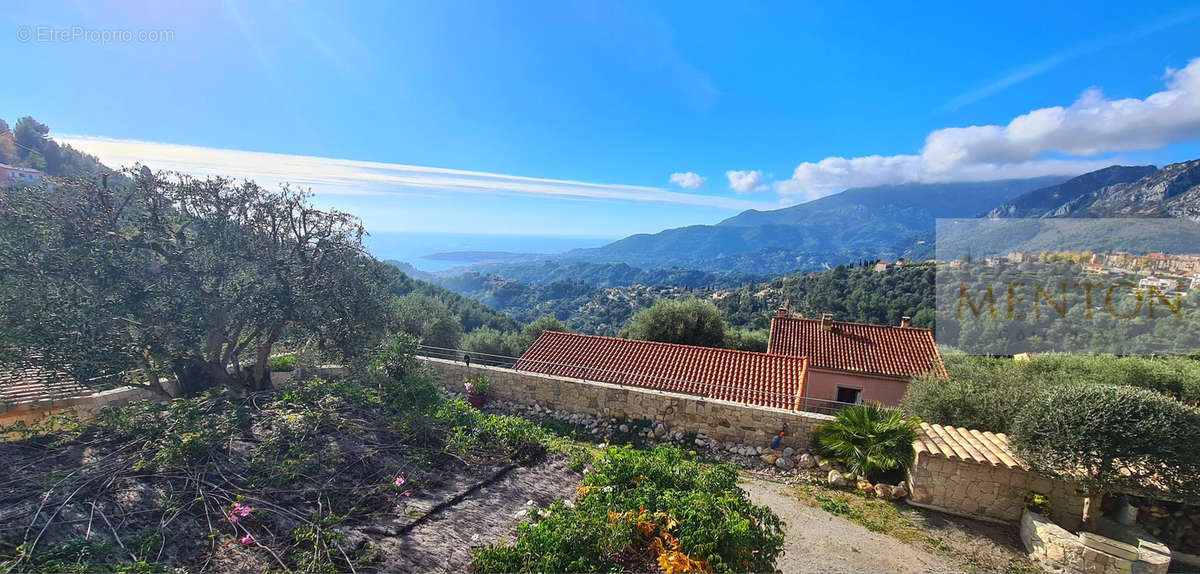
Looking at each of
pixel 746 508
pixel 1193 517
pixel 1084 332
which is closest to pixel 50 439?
pixel 746 508

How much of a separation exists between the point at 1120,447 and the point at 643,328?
64.6ft

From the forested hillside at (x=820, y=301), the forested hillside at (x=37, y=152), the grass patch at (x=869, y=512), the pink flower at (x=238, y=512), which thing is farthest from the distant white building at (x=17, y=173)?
the grass patch at (x=869, y=512)

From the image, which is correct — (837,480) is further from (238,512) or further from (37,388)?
(37,388)

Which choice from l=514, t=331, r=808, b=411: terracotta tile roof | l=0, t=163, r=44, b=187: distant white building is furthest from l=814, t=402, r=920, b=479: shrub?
l=0, t=163, r=44, b=187: distant white building

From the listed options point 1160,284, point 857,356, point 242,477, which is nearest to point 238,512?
point 242,477

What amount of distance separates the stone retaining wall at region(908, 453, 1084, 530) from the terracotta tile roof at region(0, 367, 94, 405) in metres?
12.5

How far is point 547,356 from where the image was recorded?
14.0 meters

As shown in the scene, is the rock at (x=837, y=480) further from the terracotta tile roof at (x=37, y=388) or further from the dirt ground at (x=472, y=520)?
the terracotta tile roof at (x=37, y=388)

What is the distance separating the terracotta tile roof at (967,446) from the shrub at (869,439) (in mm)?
213

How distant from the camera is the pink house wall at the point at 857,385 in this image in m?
16.1

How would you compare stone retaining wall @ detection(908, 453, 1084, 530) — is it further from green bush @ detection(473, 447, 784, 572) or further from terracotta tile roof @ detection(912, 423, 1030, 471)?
green bush @ detection(473, 447, 784, 572)

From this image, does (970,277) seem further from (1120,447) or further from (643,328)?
(643,328)

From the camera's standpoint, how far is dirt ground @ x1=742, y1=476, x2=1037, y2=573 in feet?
17.2

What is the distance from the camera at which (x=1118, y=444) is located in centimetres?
531
